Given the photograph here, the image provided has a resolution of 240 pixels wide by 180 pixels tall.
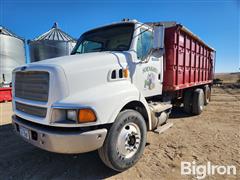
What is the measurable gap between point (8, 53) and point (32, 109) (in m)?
15.8

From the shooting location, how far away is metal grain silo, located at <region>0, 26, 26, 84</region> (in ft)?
50.3

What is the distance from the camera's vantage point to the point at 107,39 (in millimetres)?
4109

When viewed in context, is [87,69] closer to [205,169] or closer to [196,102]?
[205,169]

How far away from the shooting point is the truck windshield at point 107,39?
3803 millimetres

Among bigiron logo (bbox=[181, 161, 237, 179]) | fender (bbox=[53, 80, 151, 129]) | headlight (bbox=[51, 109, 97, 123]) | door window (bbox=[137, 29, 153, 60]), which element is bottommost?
bigiron logo (bbox=[181, 161, 237, 179])

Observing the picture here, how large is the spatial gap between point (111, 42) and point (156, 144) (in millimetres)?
2538

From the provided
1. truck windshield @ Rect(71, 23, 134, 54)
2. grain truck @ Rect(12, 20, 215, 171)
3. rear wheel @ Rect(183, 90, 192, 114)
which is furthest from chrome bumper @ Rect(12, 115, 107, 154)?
rear wheel @ Rect(183, 90, 192, 114)

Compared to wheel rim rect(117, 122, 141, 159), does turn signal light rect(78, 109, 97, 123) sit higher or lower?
higher

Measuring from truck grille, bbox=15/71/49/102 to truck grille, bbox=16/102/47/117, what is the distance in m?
0.13

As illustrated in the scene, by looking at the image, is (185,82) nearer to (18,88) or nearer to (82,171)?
(82,171)

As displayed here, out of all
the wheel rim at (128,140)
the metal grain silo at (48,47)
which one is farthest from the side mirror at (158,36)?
the metal grain silo at (48,47)

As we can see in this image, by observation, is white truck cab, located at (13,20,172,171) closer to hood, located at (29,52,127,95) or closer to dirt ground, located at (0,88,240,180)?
hood, located at (29,52,127,95)

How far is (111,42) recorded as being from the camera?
4.00 metres

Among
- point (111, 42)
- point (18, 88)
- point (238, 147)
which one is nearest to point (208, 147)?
point (238, 147)
